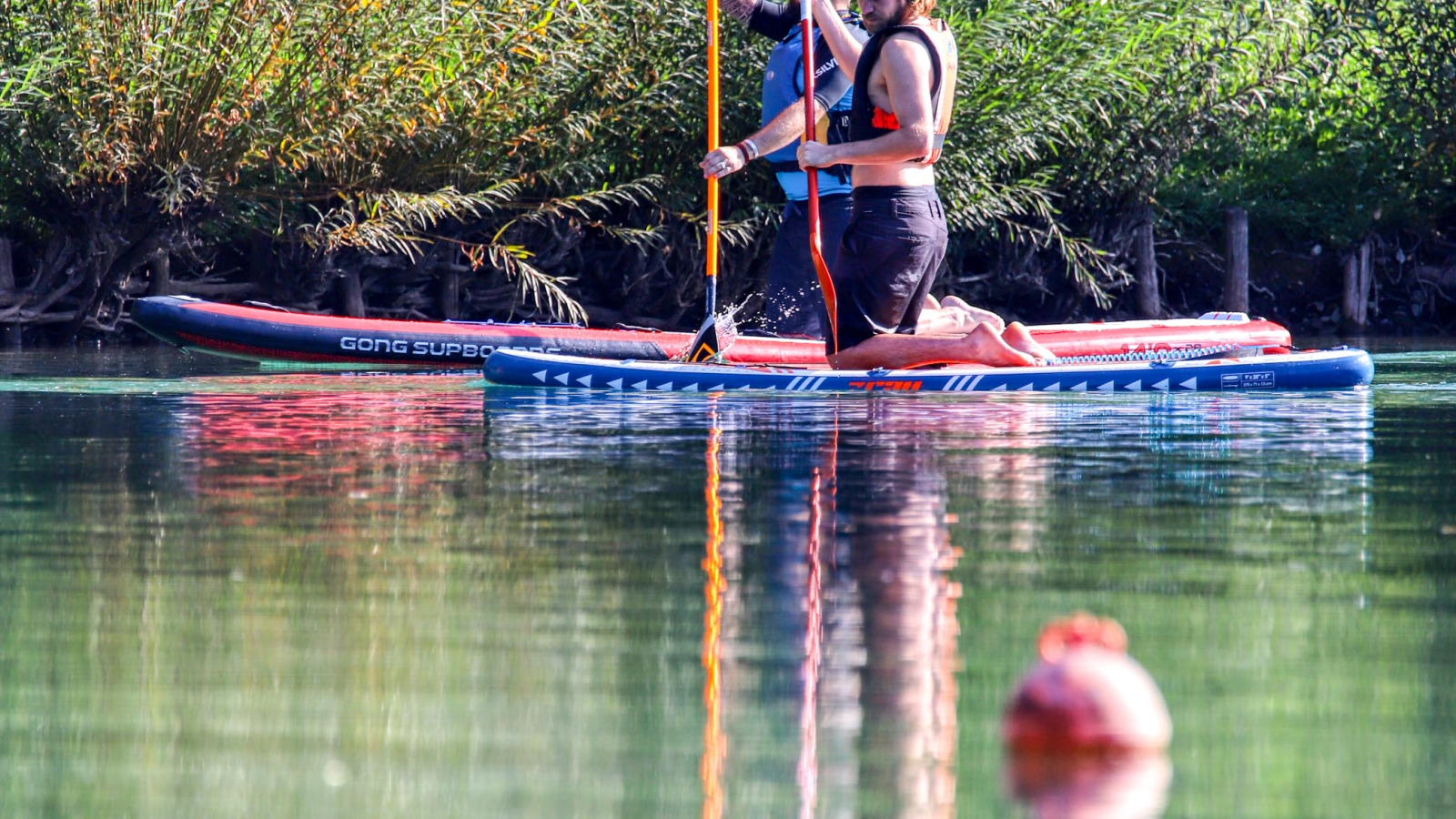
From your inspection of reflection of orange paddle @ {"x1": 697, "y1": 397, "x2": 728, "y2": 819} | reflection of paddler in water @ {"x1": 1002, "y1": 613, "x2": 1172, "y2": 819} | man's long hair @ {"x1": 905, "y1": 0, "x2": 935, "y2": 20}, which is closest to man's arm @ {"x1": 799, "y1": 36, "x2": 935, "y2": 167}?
man's long hair @ {"x1": 905, "y1": 0, "x2": 935, "y2": 20}

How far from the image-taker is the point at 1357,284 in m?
16.9

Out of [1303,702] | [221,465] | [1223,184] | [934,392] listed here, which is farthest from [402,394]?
[1223,184]

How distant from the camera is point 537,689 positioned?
111 inches

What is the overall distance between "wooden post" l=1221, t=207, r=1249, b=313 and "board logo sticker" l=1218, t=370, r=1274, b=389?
26.3 feet

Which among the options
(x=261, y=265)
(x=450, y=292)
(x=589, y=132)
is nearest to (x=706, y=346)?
(x=589, y=132)

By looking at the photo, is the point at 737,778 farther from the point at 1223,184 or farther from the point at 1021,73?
the point at 1223,184

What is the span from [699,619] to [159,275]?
1089cm

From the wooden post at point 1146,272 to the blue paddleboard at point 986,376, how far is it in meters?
7.64

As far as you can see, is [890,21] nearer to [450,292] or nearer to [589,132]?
[589,132]

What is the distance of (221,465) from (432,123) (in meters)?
6.95

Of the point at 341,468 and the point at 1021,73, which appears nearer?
the point at 341,468

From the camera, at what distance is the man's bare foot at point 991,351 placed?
8.24 meters

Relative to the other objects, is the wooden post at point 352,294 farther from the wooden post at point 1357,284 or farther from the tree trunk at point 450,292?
the wooden post at point 1357,284

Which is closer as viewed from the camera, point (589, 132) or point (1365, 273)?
point (589, 132)
